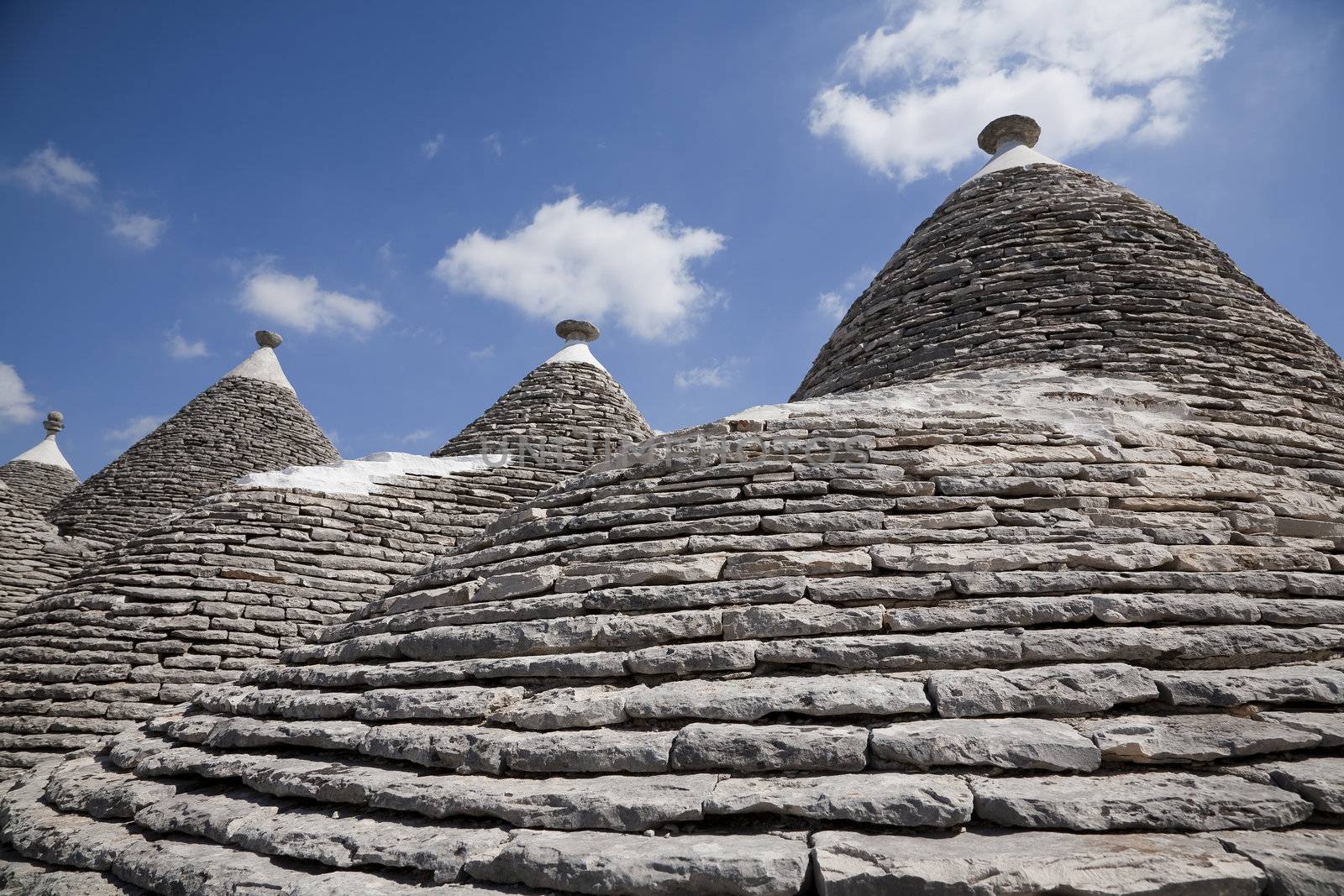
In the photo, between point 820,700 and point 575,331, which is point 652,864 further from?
point 575,331

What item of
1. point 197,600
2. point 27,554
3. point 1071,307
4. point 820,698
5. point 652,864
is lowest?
point 652,864

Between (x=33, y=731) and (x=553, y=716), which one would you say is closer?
(x=553, y=716)

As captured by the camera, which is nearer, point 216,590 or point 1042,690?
point 1042,690

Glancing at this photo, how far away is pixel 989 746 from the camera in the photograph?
1.90 m

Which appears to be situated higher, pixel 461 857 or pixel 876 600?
pixel 876 600

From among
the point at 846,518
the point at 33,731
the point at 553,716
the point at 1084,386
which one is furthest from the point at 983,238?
the point at 33,731

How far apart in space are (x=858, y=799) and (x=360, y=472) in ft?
23.0

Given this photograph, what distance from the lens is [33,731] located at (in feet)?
18.2

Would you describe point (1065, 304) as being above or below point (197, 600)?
above

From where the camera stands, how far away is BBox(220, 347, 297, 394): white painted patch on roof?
12734mm

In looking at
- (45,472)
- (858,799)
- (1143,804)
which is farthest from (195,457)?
(1143,804)

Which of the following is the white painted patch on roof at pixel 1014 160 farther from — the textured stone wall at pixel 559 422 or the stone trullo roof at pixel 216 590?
the stone trullo roof at pixel 216 590

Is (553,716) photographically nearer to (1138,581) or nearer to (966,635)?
(966,635)

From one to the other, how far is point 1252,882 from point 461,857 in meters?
1.85
